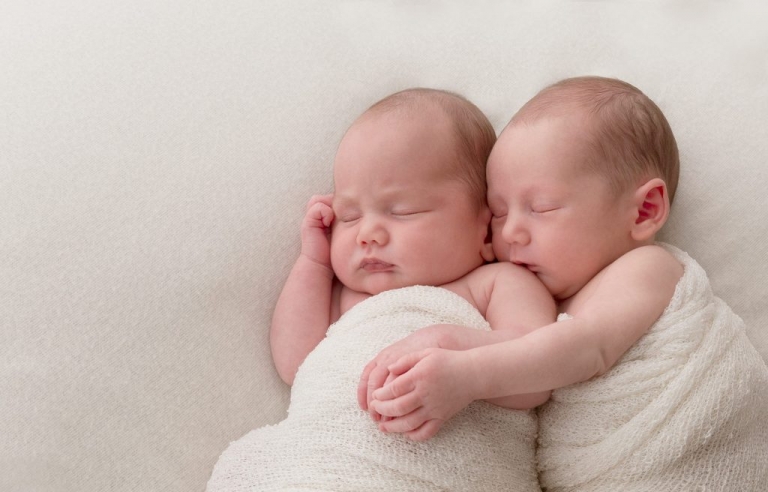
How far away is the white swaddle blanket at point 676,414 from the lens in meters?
1.23

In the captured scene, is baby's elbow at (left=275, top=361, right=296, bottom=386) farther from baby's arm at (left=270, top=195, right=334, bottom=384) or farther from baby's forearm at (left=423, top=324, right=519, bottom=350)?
baby's forearm at (left=423, top=324, right=519, bottom=350)

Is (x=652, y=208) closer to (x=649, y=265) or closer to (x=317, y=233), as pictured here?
(x=649, y=265)

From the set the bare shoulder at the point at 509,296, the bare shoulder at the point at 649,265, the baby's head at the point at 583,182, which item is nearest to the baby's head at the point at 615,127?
the baby's head at the point at 583,182

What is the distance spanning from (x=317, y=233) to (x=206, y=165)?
269mm

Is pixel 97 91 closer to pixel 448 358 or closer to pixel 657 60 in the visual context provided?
pixel 448 358

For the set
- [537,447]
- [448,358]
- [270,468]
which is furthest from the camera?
[537,447]

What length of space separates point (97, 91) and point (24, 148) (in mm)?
189

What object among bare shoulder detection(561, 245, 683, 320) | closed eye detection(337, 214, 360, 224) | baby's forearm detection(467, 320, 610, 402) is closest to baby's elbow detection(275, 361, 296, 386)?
closed eye detection(337, 214, 360, 224)

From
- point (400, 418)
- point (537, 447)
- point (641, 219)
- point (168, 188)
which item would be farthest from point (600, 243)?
point (168, 188)

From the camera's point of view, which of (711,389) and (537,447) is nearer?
(711,389)

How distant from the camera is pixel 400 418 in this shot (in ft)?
3.82

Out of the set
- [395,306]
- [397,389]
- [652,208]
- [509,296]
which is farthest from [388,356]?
[652,208]

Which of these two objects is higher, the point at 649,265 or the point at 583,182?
the point at 583,182

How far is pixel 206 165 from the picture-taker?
1.58 metres
